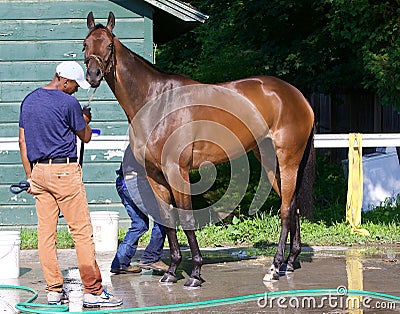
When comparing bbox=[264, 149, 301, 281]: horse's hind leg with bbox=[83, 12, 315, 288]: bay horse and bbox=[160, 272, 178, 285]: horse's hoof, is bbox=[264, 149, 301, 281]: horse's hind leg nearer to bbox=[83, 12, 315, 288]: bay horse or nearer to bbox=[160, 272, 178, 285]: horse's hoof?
bbox=[83, 12, 315, 288]: bay horse

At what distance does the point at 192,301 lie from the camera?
652cm

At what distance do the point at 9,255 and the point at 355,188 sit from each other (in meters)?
4.77

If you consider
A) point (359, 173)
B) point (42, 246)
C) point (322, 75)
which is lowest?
point (42, 246)

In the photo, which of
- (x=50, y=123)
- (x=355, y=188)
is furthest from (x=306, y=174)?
(x=50, y=123)

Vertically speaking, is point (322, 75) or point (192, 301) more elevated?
point (322, 75)

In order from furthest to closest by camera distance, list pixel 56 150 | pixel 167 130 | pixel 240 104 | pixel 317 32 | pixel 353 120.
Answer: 1. pixel 353 120
2. pixel 317 32
3. pixel 240 104
4. pixel 167 130
5. pixel 56 150

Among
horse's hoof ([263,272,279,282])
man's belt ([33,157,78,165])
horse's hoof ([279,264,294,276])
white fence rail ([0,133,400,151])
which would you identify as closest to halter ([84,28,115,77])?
man's belt ([33,157,78,165])

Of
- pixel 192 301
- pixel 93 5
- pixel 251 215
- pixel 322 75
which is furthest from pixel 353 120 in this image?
pixel 192 301

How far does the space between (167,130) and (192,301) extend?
1.68m

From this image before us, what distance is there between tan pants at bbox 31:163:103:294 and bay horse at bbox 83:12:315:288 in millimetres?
946

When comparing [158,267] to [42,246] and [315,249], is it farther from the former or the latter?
[315,249]

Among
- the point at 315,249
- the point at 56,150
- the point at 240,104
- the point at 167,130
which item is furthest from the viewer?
the point at 315,249

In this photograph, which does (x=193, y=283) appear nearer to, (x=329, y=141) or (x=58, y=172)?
(x=58, y=172)

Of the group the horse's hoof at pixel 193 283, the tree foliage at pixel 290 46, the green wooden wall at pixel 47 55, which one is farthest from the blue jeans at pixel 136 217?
the tree foliage at pixel 290 46
